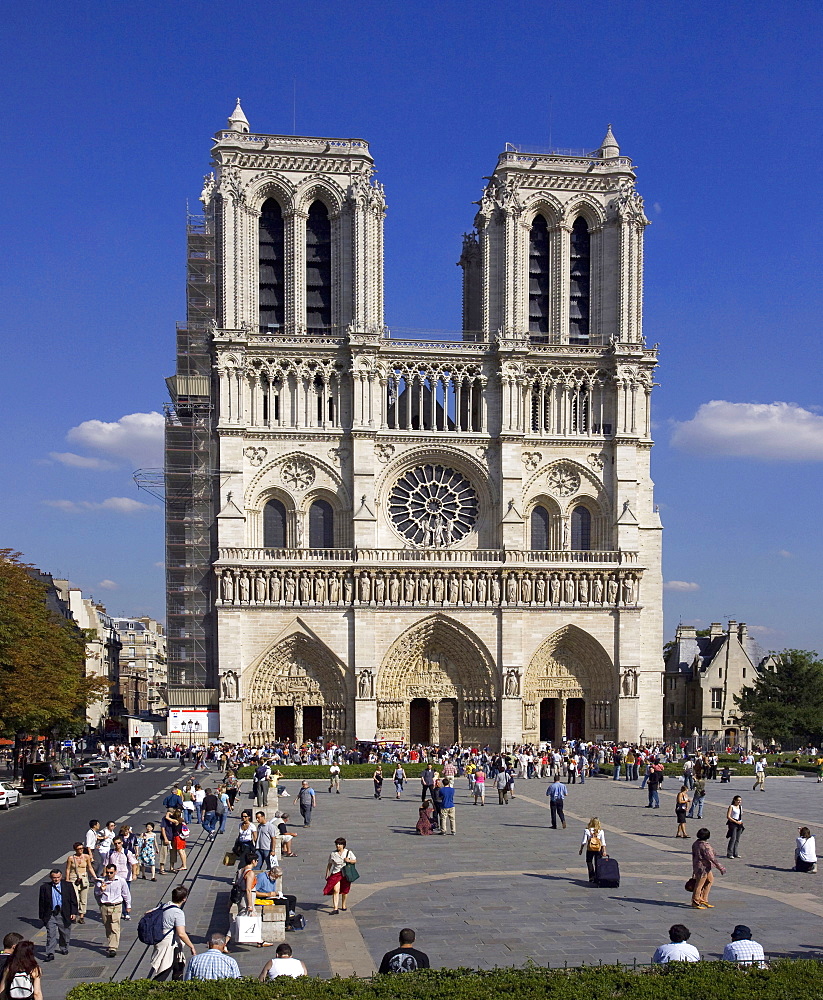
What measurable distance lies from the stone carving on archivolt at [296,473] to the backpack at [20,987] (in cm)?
4456

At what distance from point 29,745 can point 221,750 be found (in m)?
13.8

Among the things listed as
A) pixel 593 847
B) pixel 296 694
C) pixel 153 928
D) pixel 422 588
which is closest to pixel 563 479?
pixel 422 588

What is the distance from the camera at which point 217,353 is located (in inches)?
2163

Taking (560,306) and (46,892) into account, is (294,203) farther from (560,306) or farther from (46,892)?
(46,892)

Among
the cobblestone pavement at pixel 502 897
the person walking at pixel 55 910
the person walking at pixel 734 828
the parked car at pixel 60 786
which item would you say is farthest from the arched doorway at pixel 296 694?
the person walking at pixel 55 910

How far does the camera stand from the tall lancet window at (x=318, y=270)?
2290 inches

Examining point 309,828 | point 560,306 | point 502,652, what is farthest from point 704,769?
point 560,306

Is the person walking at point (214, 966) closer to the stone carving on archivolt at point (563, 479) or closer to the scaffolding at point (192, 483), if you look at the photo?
the scaffolding at point (192, 483)

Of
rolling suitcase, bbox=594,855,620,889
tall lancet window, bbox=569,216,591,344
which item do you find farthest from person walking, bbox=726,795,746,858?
tall lancet window, bbox=569,216,591,344

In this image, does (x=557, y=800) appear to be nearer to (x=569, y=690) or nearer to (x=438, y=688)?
(x=438, y=688)

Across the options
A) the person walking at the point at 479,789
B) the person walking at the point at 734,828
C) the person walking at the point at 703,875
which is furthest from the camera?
the person walking at the point at 479,789

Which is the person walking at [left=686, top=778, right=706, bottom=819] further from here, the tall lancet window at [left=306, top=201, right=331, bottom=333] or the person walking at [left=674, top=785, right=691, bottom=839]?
the tall lancet window at [left=306, top=201, right=331, bottom=333]

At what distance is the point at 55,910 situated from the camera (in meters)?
15.2

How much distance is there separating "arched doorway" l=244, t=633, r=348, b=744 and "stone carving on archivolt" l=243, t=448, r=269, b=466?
28.7 feet
